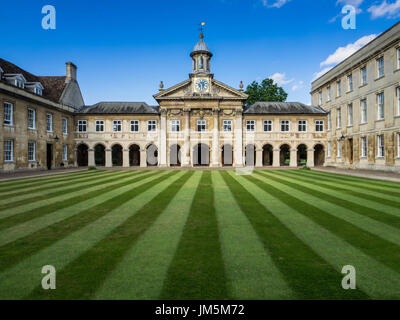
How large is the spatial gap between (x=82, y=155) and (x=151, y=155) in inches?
422

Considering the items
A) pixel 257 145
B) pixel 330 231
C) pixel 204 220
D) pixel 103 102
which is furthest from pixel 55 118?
pixel 330 231

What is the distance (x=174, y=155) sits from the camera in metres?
37.6

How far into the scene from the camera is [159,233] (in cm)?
559

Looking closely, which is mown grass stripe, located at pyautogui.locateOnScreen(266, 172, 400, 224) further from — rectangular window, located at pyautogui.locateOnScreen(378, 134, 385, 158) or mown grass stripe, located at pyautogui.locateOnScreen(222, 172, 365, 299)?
rectangular window, located at pyautogui.locateOnScreen(378, 134, 385, 158)

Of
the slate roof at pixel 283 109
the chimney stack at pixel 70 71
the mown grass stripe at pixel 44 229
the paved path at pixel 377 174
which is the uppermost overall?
the chimney stack at pixel 70 71

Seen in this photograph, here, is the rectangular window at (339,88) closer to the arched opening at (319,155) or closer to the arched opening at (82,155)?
the arched opening at (319,155)

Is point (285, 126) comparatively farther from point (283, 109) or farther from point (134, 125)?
point (134, 125)

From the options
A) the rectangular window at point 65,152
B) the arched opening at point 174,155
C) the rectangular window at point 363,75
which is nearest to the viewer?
the rectangular window at point 363,75

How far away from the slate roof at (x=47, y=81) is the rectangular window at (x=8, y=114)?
18.9 ft

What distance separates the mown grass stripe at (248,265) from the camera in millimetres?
3230

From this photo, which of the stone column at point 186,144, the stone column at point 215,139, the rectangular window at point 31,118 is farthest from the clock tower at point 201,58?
the rectangular window at point 31,118

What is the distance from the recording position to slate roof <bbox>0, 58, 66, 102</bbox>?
1114 inches
